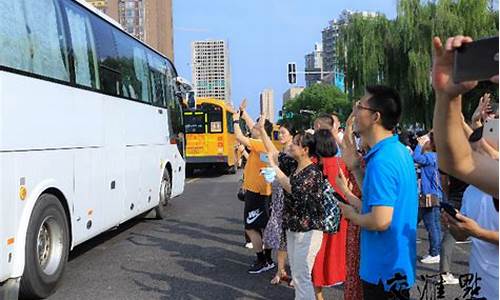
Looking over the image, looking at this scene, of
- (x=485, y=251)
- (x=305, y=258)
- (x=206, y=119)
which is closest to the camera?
(x=485, y=251)

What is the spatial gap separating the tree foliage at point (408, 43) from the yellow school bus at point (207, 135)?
25.7 ft

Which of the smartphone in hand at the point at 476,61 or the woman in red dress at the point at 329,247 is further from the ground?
the smartphone in hand at the point at 476,61

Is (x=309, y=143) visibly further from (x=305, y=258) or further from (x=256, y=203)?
(x=256, y=203)

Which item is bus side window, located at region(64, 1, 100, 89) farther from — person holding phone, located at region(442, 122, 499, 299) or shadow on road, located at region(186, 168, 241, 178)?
shadow on road, located at region(186, 168, 241, 178)

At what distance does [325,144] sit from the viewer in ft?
16.8

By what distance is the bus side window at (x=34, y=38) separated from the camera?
A: 543 centimetres

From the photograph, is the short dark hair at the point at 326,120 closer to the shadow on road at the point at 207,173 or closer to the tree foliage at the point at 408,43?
the shadow on road at the point at 207,173

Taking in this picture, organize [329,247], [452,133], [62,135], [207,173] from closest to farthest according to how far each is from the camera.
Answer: [452,133], [329,247], [62,135], [207,173]

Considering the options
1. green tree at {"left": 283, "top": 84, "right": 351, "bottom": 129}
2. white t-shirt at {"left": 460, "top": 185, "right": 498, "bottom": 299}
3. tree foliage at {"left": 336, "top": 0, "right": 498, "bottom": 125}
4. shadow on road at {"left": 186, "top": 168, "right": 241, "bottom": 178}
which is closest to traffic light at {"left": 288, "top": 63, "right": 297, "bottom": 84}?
tree foliage at {"left": 336, "top": 0, "right": 498, "bottom": 125}

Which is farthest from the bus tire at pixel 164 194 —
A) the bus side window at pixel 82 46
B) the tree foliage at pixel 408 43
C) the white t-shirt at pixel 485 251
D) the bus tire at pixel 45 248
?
the tree foliage at pixel 408 43

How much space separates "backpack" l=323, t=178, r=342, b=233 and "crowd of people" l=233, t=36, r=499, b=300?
0.09ft

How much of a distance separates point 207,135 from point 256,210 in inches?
672

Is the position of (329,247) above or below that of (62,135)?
below

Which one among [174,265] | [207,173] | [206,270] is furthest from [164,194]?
[207,173]
